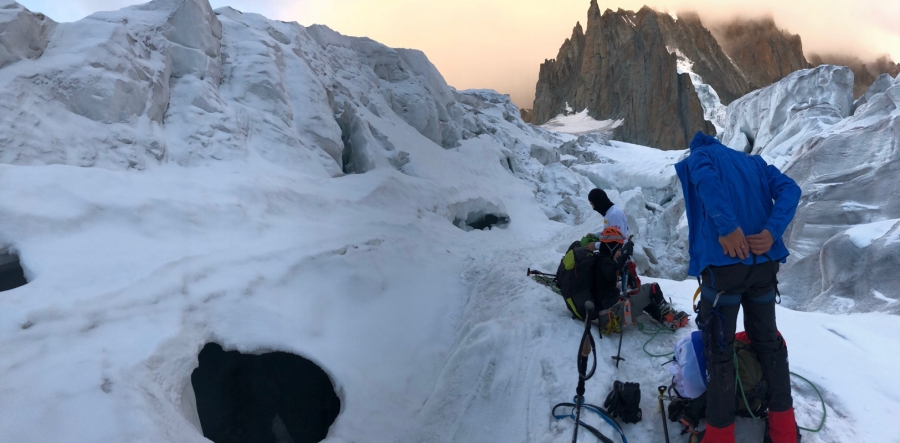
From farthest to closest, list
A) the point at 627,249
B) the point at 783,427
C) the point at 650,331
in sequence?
the point at 650,331 → the point at 627,249 → the point at 783,427

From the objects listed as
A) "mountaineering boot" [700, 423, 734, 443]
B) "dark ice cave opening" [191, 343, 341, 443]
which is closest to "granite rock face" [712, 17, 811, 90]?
"mountaineering boot" [700, 423, 734, 443]

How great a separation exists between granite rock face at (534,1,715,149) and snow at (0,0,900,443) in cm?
6502

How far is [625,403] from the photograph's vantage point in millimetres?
3297

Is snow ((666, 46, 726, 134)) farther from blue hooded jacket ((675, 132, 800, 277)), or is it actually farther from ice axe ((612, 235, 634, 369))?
blue hooded jacket ((675, 132, 800, 277))

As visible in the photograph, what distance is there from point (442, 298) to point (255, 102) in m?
6.79

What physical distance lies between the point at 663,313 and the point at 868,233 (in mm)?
5171

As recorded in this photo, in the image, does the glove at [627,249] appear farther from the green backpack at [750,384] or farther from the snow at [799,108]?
the snow at [799,108]

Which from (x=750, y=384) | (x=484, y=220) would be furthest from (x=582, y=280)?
(x=484, y=220)

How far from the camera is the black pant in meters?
2.65

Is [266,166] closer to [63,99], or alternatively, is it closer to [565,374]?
[63,99]

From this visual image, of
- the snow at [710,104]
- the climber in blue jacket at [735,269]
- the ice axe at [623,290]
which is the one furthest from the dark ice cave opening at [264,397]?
the snow at [710,104]

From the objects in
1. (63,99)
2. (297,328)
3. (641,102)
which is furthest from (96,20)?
(641,102)

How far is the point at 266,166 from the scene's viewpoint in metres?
8.51

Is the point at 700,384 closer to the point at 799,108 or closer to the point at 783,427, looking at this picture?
the point at 783,427
